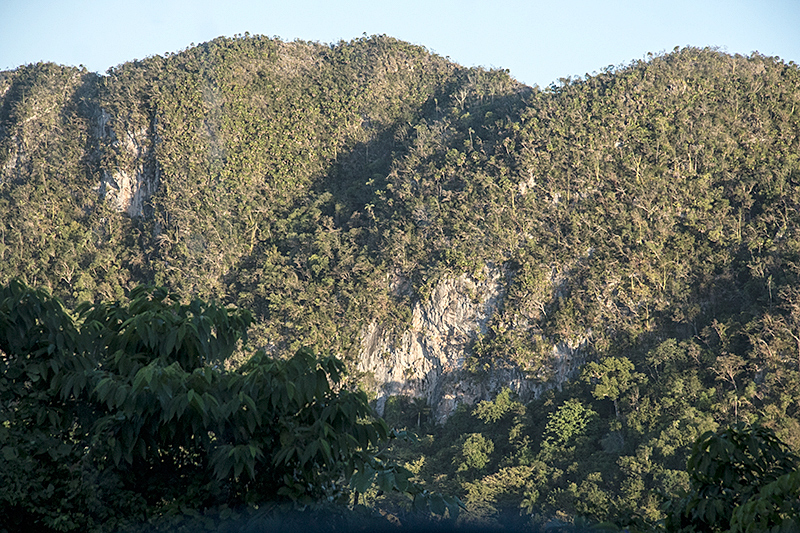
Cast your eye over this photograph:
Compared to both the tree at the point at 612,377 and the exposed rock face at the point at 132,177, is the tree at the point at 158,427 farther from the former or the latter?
the exposed rock face at the point at 132,177

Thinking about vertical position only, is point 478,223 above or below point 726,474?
above

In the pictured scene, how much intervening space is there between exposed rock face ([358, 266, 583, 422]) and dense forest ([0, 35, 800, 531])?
0.92 feet

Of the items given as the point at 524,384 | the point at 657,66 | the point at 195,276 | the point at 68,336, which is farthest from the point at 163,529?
the point at 657,66

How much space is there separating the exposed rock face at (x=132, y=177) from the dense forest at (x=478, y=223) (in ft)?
0.32

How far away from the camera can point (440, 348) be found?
2409 centimetres

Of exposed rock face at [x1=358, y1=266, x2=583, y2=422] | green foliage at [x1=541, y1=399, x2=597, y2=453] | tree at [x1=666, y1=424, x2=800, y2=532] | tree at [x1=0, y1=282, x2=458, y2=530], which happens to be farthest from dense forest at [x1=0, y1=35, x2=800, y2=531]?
tree at [x1=0, y1=282, x2=458, y2=530]

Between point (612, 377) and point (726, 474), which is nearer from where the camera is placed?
point (726, 474)

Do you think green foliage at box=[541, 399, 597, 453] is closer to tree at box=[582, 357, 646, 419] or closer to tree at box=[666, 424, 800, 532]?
tree at box=[582, 357, 646, 419]

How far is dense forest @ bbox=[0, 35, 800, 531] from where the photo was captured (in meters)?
18.2

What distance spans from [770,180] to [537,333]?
8757 mm

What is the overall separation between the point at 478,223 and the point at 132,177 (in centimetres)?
1592

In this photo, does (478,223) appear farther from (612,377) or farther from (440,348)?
(612,377)

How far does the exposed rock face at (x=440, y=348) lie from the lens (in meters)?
23.2

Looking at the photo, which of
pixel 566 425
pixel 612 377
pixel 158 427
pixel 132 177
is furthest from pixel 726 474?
pixel 132 177
